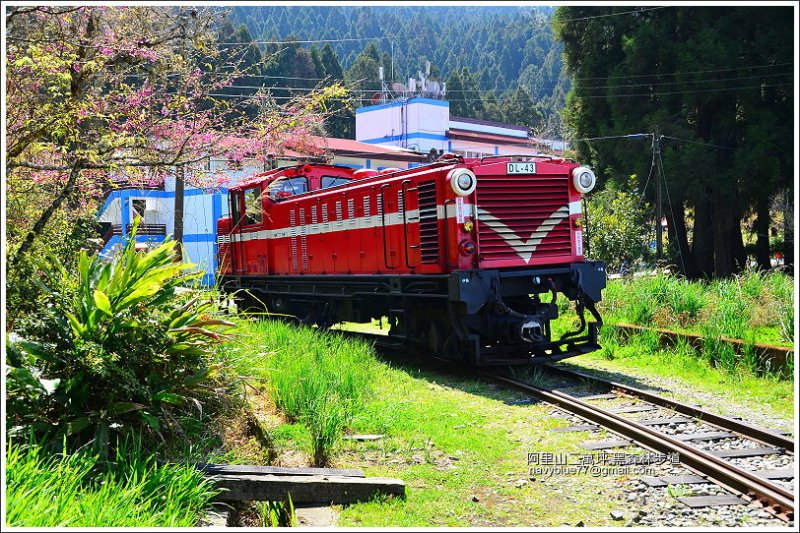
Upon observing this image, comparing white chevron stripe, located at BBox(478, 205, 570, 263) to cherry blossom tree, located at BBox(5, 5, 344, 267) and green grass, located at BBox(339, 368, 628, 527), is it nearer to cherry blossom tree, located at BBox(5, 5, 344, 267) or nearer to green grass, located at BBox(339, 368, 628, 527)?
green grass, located at BBox(339, 368, 628, 527)

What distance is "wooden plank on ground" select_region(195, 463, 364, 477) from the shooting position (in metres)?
5.70

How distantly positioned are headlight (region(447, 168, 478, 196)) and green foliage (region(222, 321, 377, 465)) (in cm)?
280

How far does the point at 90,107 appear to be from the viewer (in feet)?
25.5

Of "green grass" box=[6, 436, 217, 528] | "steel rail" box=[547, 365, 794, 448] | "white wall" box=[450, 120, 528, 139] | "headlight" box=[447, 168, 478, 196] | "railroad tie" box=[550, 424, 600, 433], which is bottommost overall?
"railroad tie" box=[550, 424, 600, 433]

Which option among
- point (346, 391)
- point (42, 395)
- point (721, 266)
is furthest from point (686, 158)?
point (42, 395)

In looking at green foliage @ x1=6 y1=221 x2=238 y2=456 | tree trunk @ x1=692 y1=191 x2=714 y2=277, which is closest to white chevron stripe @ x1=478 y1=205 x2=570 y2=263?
green foliage @ x1=6 y1=221 x2=238 y2=456

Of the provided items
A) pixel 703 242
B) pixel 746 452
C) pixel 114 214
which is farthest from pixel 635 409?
pixel 114 214

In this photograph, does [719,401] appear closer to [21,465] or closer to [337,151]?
[21,465]

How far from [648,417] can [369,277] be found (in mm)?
5518

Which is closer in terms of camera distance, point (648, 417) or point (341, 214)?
point (648, 417)

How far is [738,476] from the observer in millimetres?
5984

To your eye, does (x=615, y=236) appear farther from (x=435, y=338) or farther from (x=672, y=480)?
(x=672, y=480)

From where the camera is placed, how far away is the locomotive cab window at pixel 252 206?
1591 cm

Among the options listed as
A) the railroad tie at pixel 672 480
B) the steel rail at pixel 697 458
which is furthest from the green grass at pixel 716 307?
the railroad tie at pixel 672 480
